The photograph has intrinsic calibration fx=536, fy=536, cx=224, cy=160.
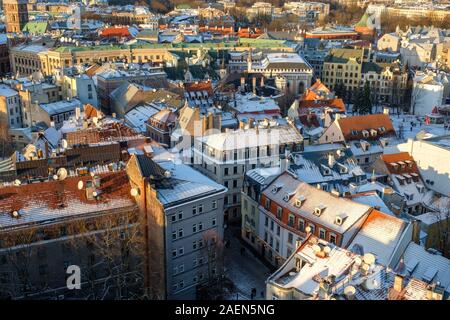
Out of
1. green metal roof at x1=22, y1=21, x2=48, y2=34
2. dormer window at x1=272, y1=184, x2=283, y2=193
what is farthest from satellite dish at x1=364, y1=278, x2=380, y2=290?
green metal roof at x1=22, y1=21, x2=48, y2=34

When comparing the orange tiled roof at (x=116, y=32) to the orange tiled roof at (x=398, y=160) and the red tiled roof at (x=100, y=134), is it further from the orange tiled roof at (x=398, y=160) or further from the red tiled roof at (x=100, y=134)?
the orange tiled roof at (x=398, y=160)

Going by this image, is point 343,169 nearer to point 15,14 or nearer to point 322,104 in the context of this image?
point 322,104

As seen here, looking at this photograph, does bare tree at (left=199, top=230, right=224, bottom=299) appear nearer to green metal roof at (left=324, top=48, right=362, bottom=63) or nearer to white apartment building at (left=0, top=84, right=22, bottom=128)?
white apartment building at (left=0, top=84, right=22, bottom=128)

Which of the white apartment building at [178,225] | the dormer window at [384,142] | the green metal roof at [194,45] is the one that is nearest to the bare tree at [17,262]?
the white apartment building at [178,225]

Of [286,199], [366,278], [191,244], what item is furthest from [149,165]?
[366,278]

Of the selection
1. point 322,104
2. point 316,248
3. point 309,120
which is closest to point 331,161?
point 316,248
